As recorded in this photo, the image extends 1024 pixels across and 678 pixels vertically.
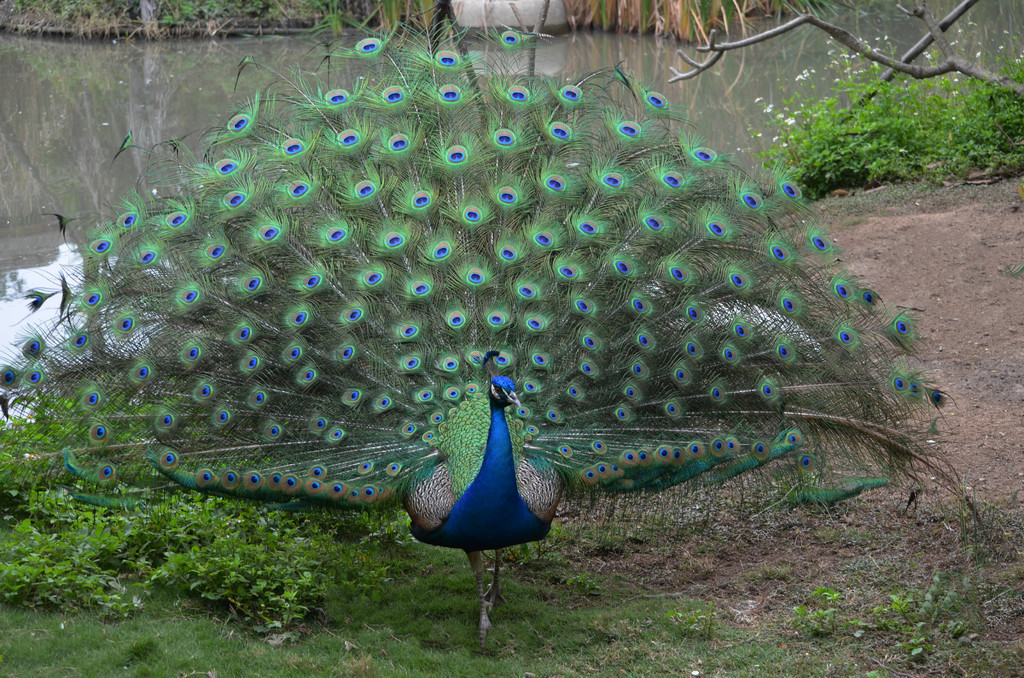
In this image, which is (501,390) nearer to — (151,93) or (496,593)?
(496,593)

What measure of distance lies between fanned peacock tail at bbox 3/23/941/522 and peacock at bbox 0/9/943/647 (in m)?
0.01

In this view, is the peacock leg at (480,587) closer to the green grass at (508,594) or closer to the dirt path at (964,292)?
the green grass at (508,594)

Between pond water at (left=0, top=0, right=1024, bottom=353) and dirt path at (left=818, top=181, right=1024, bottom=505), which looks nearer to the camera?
dirt path at (left=818, top=181, right=1024, bottom=505)

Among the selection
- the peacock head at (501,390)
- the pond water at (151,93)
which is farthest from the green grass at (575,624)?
the pond water at (151,93)

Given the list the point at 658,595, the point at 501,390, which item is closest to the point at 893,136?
the point at 658,595

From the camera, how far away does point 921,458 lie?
4.83 m

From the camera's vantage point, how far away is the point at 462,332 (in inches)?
188

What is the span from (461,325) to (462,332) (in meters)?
0.05

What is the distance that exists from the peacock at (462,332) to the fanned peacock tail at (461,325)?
0.04ft

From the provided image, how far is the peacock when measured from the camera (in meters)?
4.62

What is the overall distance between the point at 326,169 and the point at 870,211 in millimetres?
6437

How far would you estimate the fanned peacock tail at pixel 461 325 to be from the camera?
465cm

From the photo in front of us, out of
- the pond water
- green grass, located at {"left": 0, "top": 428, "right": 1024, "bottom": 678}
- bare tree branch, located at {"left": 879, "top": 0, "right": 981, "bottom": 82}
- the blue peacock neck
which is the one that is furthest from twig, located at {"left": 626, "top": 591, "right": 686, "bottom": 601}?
the pond water

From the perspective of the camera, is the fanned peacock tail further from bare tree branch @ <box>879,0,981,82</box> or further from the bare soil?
bare tree branch @ <box>879,0,981,82</box>
